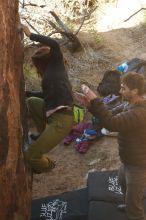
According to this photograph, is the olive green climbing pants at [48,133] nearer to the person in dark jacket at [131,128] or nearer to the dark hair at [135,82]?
the person in dark jacket at [131,128]

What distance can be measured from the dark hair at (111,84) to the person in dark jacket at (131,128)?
2.90 m

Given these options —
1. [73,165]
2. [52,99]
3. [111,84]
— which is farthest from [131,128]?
[111,84]

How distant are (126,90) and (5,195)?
4.02 ft

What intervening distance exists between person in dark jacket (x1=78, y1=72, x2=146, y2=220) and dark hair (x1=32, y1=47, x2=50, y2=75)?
0.63 metres

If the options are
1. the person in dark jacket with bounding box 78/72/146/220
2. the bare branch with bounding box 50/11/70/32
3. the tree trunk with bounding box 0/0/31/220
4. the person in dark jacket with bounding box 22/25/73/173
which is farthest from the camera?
the bare branch with bounding box 50/11/70/32

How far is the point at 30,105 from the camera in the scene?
12.4ft

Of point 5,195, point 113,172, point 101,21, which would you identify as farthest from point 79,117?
point 101,21

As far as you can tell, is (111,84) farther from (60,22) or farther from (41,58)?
(41,58)

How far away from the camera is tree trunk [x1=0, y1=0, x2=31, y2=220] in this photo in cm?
308

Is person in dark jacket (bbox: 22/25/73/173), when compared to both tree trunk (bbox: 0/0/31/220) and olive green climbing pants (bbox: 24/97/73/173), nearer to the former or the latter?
olive green climbing pants (bbox: 24/97/73/173)

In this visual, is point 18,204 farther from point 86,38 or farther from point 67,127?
point 86,38

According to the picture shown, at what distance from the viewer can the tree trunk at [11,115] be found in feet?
10.1

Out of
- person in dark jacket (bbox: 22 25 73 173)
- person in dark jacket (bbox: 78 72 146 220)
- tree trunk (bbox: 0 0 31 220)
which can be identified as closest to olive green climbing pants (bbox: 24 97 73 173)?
person in dark jacket (bbox: 22 25 73 173)

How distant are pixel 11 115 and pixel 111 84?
127 inches
